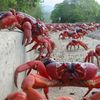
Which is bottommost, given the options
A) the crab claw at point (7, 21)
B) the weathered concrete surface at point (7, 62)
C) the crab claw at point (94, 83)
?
the crab claw at point (94, 83)

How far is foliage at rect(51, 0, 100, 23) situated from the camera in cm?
10306

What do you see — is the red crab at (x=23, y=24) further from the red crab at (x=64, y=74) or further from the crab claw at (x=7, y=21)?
the red crab at (x=64, y=74)

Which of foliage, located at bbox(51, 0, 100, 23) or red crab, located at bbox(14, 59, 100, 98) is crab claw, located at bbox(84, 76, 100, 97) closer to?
red crab, located at bbox(14, 59, 100, 98)

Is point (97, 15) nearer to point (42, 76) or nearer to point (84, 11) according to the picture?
point (84, 11)

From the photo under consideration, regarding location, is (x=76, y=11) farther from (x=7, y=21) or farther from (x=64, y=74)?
(x=64, y=74)

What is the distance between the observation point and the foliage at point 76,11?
4058 inches

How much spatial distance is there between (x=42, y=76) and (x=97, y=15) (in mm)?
106143

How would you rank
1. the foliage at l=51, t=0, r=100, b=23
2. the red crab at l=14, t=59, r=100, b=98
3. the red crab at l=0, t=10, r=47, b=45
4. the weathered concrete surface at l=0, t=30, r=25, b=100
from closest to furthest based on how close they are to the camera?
the weathered concrete surface at l=0, t=30, r=25, b=100 < the red crab at l=14, t=59, r=100, b=98 < the red crab at l=0, t=10, r=47, b=45 < the foliage at l=51, t=0, r=100, b=23

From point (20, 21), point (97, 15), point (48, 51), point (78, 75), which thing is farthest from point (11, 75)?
point (97, 15)

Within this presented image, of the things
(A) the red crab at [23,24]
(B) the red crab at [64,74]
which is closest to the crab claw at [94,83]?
(B) the red crab at [64,74]

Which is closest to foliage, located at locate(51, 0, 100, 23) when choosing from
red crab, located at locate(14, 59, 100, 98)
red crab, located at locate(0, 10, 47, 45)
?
red crab, located at locate(0, 10, 47, 45)

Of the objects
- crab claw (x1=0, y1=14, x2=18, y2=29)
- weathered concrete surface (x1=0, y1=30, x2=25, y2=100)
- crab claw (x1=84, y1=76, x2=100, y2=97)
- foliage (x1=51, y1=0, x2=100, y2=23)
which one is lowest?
foliage (x1=51, y1=0, x2=100, y2=23)

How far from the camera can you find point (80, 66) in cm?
607

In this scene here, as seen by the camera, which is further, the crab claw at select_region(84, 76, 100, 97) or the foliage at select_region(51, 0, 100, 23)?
the foliage at select_region(51, 0, 100, 23)
